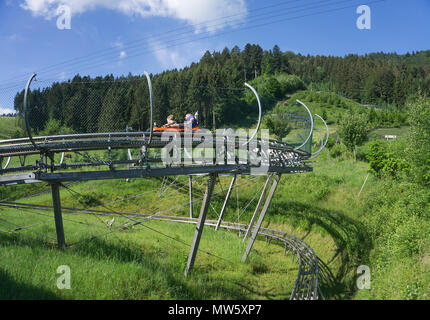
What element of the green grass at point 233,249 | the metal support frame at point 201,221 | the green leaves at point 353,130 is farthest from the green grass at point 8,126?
the green leaves at point 353,130

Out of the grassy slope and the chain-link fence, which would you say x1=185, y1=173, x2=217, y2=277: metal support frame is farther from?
the chain-link fence

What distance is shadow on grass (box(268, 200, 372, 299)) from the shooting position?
54.5 ft

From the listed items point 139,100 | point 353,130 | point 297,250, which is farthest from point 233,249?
point 353,130

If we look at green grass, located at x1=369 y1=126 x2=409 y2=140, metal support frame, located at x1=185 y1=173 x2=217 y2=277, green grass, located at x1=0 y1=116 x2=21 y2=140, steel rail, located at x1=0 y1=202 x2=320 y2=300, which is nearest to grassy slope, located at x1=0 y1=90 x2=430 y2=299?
metal support frame, located at x1=185 y1=173 x2=217 y2=277

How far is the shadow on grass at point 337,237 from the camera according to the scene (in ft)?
54.5

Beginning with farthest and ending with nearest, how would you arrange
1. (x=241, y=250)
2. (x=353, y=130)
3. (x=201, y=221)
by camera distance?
(x=353, y=130) < (x=241, y=250) < (x=201, y=221)

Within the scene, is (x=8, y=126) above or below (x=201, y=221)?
above

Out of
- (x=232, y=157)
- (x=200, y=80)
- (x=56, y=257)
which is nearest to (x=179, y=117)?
(x=200, y=80)

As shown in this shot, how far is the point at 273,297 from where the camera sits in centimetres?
1320

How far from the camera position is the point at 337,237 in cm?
1988

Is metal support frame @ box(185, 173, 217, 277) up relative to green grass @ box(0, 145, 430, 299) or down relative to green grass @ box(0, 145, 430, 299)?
up

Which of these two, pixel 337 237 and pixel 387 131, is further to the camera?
pixel 387 131

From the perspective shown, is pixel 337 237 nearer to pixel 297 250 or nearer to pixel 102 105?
pixel 297 250

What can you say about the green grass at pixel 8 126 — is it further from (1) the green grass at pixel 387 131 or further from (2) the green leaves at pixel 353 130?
(1) the green grass at pixel 387 131
